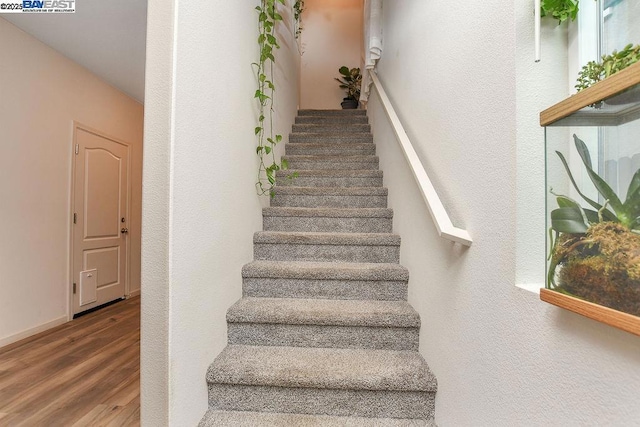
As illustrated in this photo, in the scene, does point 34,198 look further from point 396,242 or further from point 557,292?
point 557,292

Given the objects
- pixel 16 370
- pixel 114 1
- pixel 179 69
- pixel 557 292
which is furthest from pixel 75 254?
pixel 557 292

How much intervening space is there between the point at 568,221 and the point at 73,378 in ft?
8.48

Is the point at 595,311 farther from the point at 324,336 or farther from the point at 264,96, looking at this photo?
the point at 264,96

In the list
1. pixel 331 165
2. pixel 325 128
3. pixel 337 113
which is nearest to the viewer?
pixel 331 165

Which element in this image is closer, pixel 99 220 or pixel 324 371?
pixel 324 371

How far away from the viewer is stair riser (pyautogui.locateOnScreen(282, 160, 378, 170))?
2818 millimetres

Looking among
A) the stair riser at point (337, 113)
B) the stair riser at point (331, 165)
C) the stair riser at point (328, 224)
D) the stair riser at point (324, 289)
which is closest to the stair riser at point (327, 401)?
the stair riser at point (324, 289)

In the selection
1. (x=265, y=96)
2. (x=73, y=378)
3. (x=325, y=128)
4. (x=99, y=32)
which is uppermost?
(x=99, y=32)

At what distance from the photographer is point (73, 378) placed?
186 centimetres

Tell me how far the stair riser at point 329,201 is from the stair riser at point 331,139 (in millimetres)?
1083

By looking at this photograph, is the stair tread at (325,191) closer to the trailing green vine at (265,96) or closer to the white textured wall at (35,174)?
the trailing green vine at (265,96)

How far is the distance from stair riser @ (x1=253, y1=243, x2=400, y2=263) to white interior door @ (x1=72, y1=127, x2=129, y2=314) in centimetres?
232

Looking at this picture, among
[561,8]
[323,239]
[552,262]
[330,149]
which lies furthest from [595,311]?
[330,149]

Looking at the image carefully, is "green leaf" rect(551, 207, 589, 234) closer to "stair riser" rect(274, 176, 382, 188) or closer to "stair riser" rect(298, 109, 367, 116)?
"stair riser" rect(274, 176, 382, 188)
